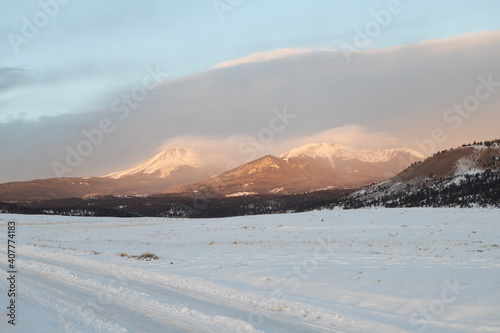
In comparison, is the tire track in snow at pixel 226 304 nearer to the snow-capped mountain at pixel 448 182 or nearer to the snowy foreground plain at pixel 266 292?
the snowy foreground plain at pixel 266 292

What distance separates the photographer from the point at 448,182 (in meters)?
73.6

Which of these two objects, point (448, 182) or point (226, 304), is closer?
point (226, 304)

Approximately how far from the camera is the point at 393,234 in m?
30.2

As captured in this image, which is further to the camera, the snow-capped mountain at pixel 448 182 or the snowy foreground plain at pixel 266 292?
the snow-capped mountain at pixel 448 182

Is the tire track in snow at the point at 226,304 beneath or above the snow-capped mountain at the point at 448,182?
beneath

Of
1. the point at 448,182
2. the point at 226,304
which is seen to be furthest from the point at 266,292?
the point at 448,182

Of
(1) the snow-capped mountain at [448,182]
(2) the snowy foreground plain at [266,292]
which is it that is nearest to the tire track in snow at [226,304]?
(2) the snowy foreground plain at [266,292]

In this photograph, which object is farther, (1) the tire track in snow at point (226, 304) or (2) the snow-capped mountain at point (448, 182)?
(2) the snow-capped mountain at point (448, 182)

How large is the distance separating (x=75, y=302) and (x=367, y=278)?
392 inches

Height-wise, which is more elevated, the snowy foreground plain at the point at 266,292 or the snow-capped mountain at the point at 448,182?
the snow-capped mountain at the point at 448,182

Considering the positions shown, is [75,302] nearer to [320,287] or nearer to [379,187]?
[320,287]

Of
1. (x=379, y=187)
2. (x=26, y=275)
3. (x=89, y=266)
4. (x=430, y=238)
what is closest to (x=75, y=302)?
(x=26, y=275)

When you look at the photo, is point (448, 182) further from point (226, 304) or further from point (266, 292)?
point (226, 304)

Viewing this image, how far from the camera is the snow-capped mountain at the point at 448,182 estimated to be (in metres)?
58.4
